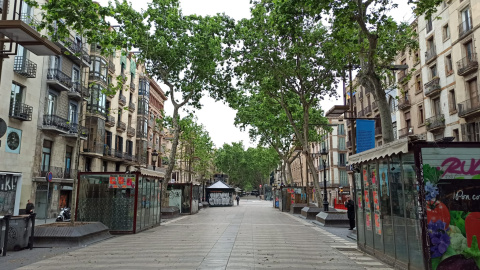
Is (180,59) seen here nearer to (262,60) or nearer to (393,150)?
(262,60)

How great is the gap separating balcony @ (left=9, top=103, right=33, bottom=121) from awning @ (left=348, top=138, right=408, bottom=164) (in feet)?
69.2

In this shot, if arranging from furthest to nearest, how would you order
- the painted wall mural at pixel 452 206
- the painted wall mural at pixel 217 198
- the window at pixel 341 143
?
1. the window at pixel 341 143
2. the painted wall mural at pixel 217 198
3. the painted wall mural at pixel 452 206

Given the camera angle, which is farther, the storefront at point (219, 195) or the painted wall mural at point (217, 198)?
the painted wall mural at point (217, 198)

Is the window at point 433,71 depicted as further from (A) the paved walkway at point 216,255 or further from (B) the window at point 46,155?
(B) the window at point 46,155

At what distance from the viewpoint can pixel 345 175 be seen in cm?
6184

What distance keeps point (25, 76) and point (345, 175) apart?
51118 millimetres

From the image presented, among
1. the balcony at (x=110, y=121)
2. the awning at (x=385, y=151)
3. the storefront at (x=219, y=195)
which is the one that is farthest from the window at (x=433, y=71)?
the balcony at (x=110, y=121)

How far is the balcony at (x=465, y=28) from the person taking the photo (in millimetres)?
26031

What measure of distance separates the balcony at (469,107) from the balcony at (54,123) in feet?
91.2

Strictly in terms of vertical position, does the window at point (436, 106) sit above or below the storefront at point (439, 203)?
above

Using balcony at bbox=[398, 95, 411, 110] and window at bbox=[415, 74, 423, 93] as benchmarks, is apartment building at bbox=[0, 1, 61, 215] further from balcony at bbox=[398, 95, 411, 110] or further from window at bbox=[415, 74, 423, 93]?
balcony at bbox=[398, 95, 411, 110]

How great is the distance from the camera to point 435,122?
29.4 meters

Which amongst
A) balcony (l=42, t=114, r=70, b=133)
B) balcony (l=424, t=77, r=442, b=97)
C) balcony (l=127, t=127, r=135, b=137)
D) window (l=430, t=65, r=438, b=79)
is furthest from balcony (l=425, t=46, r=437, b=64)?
balcony (l=127, t=127, r=135, b=137)

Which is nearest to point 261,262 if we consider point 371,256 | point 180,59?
point 371,256
